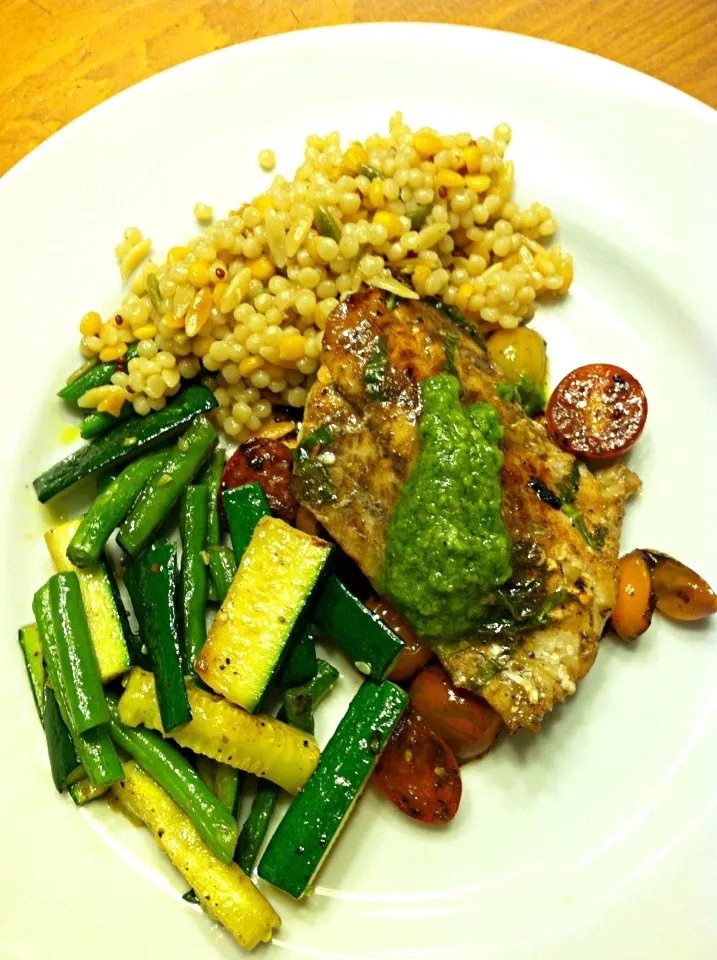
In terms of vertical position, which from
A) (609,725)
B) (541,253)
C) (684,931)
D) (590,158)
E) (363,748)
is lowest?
(684,931)

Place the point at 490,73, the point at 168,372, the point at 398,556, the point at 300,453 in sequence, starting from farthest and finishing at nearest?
the point at 490,73, the point at 168,372, the point at 300,453, the point at 398,556

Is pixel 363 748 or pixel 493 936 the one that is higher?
pixel 363 748

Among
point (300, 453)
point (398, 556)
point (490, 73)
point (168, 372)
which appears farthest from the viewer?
point (490, 73)

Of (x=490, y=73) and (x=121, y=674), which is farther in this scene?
(x=490, y=73)

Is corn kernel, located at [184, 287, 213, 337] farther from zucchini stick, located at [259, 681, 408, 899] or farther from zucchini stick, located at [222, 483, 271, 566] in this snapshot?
zucchini stick, located at [259, 681, 408, 899]

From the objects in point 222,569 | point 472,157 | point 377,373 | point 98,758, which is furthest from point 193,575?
point 472,157

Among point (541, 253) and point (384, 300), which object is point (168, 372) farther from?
point (541, 253)

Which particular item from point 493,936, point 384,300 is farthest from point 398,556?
point 493,936
